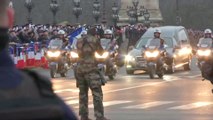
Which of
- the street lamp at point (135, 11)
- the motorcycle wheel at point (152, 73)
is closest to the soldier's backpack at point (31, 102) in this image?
the motorcycle wheel at point (152, 73)

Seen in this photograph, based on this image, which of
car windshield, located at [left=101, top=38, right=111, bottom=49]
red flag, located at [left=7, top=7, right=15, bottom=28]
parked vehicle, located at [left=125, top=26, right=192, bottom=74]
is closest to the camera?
red flag, located at [left=7, top=7, right=15, bottom=28]

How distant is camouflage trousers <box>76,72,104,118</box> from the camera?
46.0ft

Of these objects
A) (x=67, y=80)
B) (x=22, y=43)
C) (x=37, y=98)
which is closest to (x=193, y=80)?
(x=67, y=80)

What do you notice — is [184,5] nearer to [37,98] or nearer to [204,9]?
[204,9]

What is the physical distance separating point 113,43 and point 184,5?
89.7 meters

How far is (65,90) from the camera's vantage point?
22672 millimetres

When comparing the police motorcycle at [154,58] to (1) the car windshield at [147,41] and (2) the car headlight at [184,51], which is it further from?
(2) the car headlight at [184,51]

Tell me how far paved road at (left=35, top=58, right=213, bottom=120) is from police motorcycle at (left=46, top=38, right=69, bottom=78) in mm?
450

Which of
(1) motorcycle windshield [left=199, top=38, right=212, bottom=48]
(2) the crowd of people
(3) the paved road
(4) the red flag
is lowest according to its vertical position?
(3) the paved road

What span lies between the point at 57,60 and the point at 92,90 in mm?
15583

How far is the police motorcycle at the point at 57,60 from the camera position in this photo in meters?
29.2

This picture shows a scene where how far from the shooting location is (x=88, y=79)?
1408 centimetres

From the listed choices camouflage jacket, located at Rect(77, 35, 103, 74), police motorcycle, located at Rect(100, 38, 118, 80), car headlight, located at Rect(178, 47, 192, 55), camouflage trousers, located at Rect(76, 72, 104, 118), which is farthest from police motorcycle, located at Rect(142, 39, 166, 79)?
camouflage trousers, located at Rect(76, 72, 104, 118)

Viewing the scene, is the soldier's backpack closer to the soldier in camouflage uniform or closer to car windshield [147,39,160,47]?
the soldier in camouflage uniform
